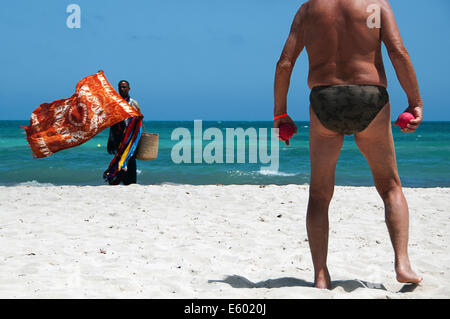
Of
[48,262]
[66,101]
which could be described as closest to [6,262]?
[48,262]

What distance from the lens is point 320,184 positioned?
8.63 ft

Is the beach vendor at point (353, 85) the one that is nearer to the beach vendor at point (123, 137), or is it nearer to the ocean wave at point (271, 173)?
the beach vendor at point (123, 137)

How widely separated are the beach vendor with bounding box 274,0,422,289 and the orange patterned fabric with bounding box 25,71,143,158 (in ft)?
15.3

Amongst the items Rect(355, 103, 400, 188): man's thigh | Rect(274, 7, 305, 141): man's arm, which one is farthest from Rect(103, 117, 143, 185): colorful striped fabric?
Rect(355, 103, 400, 188): man's thigh

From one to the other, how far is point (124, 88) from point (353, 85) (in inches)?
203

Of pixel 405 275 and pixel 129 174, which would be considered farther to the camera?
pixel 129 174

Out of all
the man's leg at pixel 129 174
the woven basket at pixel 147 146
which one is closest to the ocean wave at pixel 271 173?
the man's leg at pixel 129 174

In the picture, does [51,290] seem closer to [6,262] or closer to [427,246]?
[6,262]

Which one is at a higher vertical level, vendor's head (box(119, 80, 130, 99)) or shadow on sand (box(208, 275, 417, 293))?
vendor's head (box(119, 80, 130, 99))

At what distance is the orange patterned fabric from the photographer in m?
6.93

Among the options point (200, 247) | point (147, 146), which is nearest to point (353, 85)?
point (200, 247)

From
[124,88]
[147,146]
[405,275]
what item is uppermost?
[124,88]

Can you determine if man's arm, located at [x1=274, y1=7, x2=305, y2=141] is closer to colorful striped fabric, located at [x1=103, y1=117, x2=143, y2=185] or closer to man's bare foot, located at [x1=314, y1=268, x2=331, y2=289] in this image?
man's bare foot, located at [x1=314, y1=268, x2=331, y2=289]

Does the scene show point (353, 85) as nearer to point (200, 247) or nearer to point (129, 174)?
point (200, 247)
